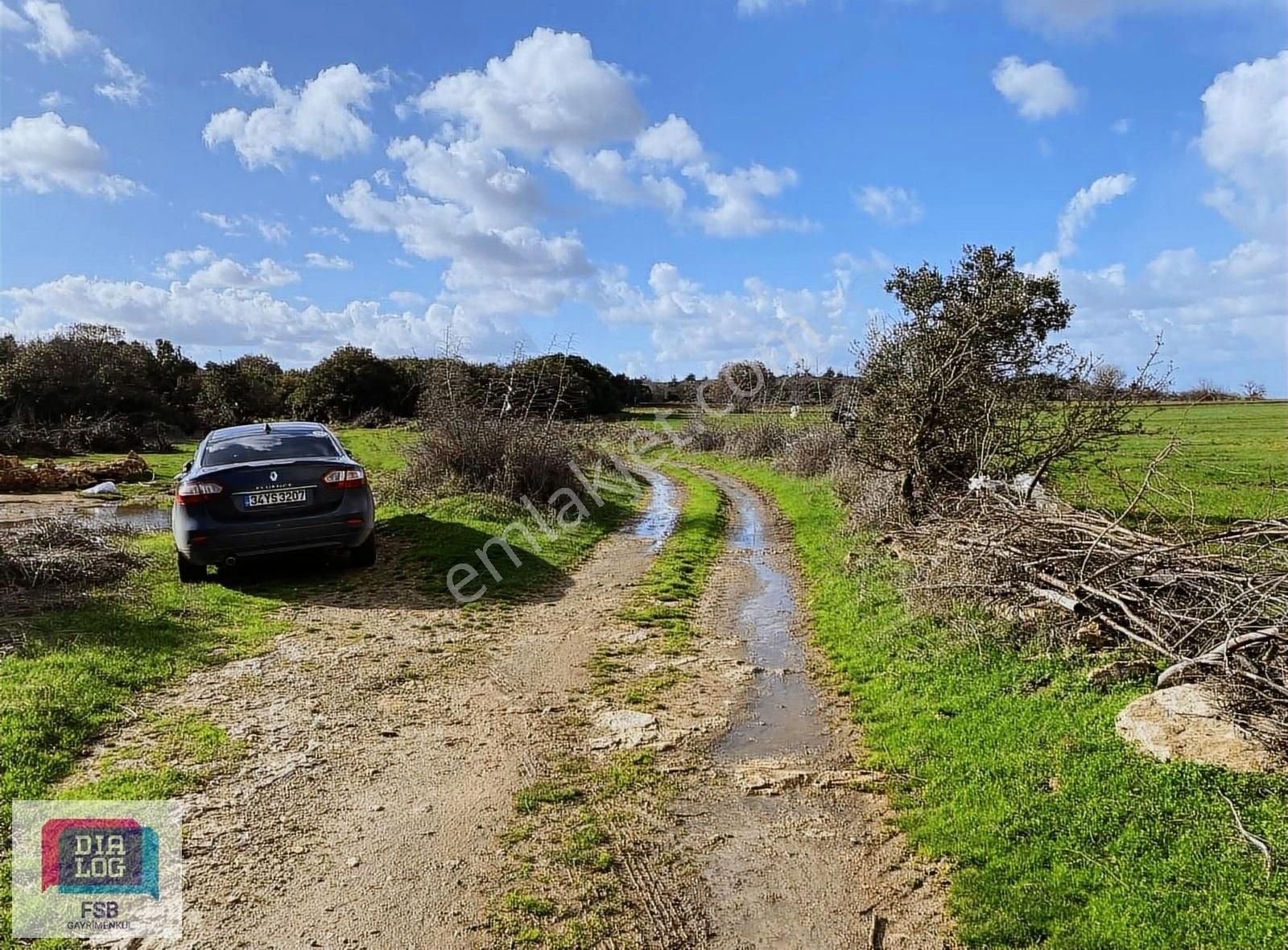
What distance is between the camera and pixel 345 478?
29.2ft

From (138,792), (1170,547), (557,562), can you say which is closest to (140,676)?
(138,792)

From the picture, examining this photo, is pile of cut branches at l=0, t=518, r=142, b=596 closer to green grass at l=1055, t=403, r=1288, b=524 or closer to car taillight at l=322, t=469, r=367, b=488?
car taillight at l=322, t=469, r=367, b=488

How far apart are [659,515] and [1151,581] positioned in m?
11.5

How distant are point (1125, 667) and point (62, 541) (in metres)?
11.0

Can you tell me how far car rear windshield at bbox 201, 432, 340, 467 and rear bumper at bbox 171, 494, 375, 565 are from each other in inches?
30.0

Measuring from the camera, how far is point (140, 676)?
568cm

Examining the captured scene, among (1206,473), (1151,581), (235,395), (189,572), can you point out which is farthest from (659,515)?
(235,395)

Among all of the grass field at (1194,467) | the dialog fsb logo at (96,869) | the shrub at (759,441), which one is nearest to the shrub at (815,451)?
the grass field at (1194,467)

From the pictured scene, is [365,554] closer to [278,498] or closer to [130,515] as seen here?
[278,498]

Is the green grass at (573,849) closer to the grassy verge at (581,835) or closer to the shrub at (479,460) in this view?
the grassy verge at (581,835)

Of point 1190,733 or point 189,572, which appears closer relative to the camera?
point 1190,733

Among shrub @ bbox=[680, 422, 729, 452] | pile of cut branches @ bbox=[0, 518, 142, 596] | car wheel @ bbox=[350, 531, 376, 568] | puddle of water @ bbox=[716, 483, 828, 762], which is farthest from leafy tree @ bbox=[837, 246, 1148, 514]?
shrub @ bbox=[680, 422, 729, 452]

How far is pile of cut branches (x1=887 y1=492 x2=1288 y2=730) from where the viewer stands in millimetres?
4676

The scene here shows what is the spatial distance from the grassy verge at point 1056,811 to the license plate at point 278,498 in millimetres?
6304
